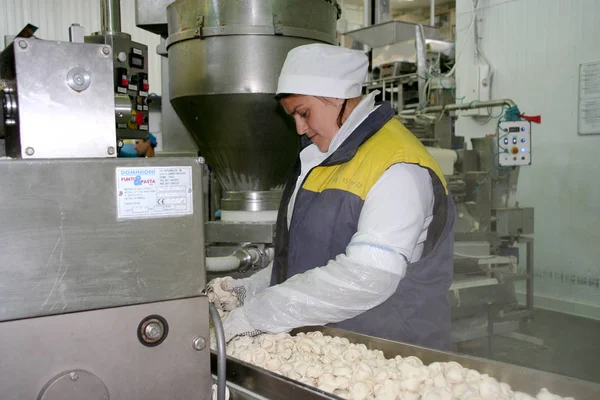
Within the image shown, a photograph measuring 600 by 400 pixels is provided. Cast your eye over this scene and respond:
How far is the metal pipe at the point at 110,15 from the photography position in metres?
1.81

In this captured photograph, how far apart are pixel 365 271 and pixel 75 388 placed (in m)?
0.62

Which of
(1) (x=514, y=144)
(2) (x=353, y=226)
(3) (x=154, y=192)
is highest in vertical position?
(1) (x=514, y=144)

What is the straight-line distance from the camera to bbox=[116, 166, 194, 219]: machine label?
68 cm

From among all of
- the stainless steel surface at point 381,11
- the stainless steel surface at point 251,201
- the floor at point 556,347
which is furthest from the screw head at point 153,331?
the stainless steel surface at point 381,11

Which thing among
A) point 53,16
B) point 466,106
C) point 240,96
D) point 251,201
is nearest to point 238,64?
point 240,96

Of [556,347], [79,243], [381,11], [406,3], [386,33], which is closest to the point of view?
[79,243]

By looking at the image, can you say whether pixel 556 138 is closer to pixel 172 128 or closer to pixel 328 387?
pixel 172 128

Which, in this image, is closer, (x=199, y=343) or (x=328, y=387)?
(x=199, y=343)

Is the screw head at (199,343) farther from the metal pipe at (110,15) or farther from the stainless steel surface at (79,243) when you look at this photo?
the metal pipe at (110,15)

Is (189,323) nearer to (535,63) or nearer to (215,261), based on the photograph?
(215,261)

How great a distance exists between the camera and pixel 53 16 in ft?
15.4

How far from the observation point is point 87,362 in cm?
67

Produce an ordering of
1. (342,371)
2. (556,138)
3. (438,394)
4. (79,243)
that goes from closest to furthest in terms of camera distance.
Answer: (79,243) → (438,394) → (342,371) → (556,138)

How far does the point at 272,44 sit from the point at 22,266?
116 centimetres
